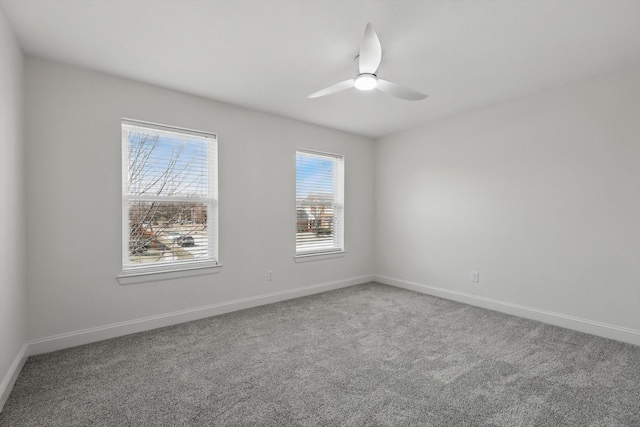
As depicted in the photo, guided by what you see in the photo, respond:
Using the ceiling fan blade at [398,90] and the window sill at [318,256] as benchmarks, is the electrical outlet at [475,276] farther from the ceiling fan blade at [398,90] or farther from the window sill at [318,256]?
the ceiling fan blade at [398,90]

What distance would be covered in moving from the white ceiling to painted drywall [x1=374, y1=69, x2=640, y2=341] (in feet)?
1.36

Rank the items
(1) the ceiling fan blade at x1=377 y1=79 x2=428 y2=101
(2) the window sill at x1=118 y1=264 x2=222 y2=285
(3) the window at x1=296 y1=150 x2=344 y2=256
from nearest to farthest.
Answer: (1) the ceiling fan blade at x1=377 y1=79 x2=428 y2=101, (2) the window sill at x1=118 y1=264 x2=222 y2=285, (3) the window at x1=296 y1=150 x2=344 y2=256

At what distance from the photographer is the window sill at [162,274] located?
303cm

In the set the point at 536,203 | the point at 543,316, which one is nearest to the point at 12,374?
the point at 543,316

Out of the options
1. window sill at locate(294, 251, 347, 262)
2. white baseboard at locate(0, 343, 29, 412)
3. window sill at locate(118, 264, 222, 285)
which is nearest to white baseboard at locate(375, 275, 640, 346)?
window sill at locate(294, 251, 347, 262)

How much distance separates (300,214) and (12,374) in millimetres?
3180

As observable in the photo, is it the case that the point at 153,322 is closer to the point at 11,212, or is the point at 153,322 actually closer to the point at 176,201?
the point at 176,201

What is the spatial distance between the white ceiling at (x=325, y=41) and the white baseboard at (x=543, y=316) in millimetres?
2373

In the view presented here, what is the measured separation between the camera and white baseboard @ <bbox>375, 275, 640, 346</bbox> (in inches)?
114

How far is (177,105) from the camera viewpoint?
3.34 meters

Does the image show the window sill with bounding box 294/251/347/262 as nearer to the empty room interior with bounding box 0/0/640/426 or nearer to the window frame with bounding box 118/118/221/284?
the empty room interior with bounding box 0/0/640/426

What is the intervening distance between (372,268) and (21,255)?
4400 millimetres

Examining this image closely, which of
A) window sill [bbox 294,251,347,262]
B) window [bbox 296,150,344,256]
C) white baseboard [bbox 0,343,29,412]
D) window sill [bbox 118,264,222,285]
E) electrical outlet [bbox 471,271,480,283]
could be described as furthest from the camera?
window [bbox 296,150,344,256]

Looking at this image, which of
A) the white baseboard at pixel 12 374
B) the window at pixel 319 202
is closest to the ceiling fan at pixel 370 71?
the window at pixel 319 202
